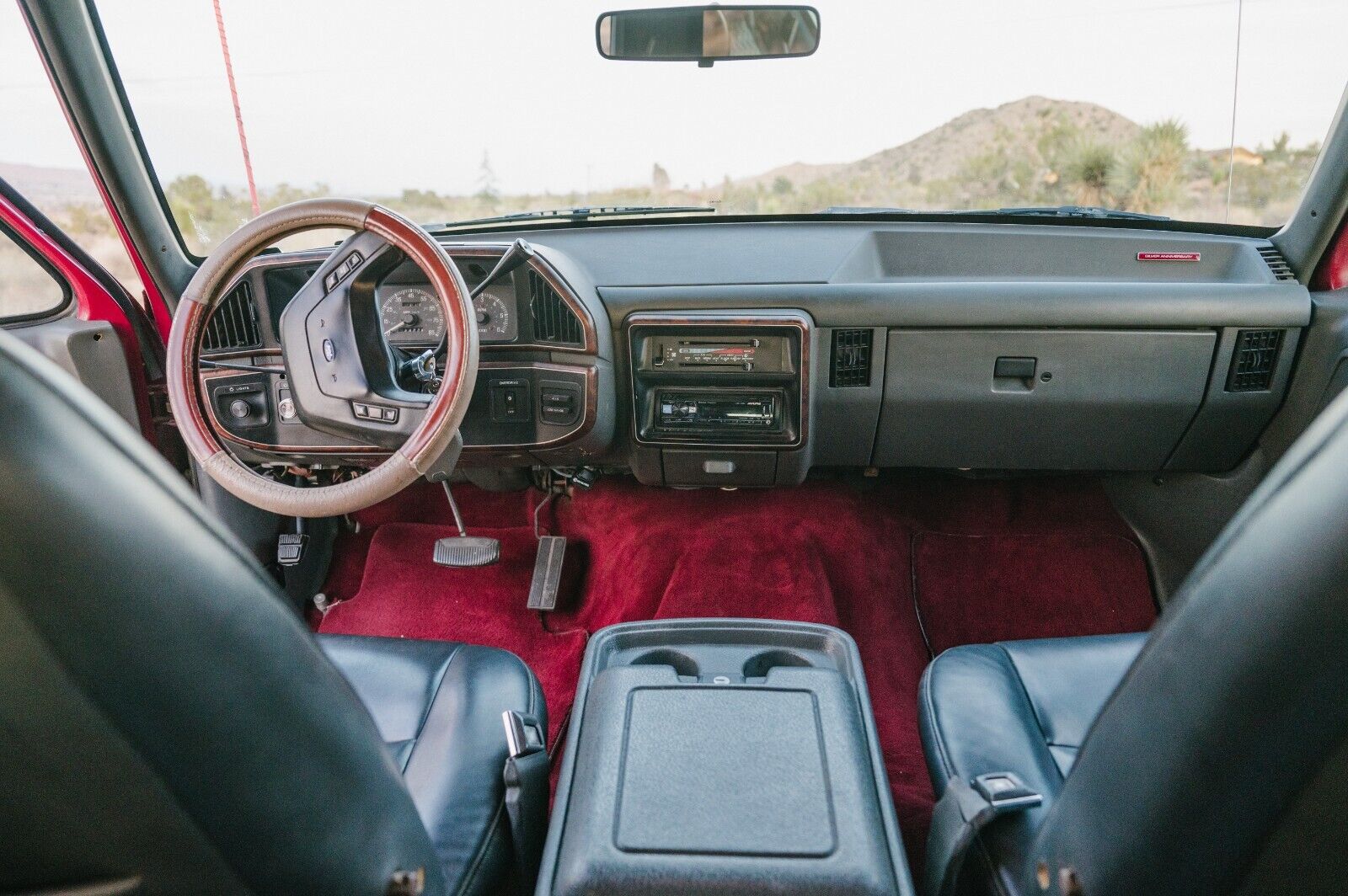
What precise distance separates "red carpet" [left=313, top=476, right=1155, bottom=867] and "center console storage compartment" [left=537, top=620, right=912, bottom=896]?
0.90m

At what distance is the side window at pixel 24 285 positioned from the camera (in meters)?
2.32

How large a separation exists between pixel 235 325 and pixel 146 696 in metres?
1.89

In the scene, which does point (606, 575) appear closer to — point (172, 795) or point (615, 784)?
point (615, 784)

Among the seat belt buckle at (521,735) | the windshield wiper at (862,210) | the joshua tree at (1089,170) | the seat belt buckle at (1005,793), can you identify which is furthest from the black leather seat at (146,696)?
the joshua tree at (1089,170)

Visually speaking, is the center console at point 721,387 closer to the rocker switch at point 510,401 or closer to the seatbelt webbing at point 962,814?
the rocker switch at point 510,401

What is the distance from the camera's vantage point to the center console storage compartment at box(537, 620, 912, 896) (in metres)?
1.19

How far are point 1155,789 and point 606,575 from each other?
219 centimetres

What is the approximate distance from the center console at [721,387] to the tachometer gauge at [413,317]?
1.65ft

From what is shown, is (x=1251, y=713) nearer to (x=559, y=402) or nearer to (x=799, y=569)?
(x=559, y=402)

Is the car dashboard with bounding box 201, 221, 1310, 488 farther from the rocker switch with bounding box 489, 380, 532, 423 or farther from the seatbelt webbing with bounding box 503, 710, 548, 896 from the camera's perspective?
the seatbelt webbing with bounding box 503, 710, 548, 896

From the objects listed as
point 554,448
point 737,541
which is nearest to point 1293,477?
point 554,448

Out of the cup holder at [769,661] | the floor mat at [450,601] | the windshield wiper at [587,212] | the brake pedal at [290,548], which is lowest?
the floor mat at [450,601]

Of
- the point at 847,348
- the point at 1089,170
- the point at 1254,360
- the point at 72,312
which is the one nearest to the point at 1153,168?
the point at 1089,170

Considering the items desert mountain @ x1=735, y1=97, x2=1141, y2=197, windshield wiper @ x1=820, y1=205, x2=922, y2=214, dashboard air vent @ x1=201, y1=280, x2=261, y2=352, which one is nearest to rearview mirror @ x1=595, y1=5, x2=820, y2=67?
desert mountain @ x1=735, y1=97, x2=1141, y2=197
